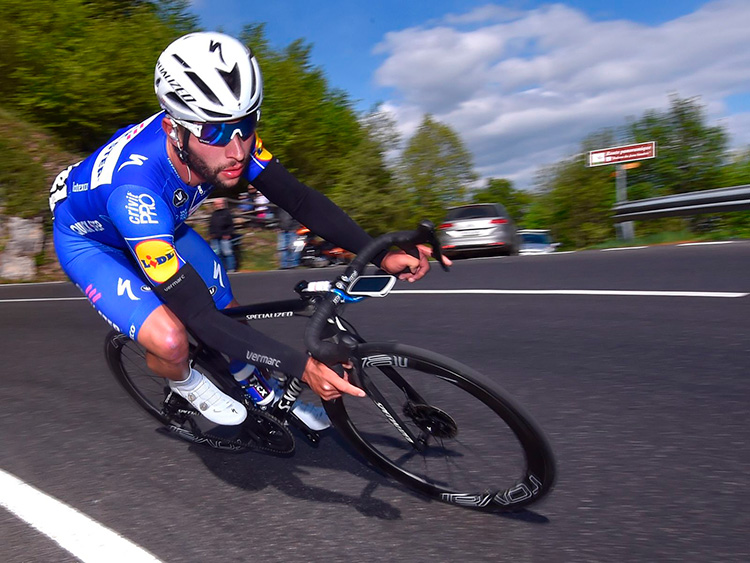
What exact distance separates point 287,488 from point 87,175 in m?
1.73

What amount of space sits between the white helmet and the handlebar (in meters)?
0.78

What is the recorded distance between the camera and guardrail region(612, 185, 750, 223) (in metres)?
12.3

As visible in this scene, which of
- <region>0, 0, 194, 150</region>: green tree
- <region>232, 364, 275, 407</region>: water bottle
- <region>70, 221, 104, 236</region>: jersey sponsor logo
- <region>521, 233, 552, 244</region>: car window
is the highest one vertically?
<region>0, 0, 194, 150</region>: green tree

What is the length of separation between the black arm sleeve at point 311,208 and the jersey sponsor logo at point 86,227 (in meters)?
0.77

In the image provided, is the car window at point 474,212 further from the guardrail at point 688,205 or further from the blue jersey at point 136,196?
the blue jersey at point 136,196

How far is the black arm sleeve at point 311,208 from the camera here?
316 cm

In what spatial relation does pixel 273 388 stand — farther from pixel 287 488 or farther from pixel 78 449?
pixel 78 449

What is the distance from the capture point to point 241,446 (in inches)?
130

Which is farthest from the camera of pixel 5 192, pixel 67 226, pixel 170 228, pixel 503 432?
pixel 5 192

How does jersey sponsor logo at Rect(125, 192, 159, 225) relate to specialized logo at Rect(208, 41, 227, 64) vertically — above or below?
below

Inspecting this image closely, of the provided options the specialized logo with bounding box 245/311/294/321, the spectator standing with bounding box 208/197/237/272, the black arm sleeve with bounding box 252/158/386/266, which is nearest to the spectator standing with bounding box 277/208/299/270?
the spectator standing with bounding box 208/197/237/272

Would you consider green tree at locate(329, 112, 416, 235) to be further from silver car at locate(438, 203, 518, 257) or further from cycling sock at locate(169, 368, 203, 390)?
cycling sock at locate(169, 368, 203, 390)

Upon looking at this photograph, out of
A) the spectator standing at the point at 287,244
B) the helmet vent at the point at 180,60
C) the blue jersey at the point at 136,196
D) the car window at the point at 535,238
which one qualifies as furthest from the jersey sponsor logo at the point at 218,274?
the car window at the point at 535,238

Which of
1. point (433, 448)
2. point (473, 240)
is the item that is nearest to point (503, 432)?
point (433, 448)
